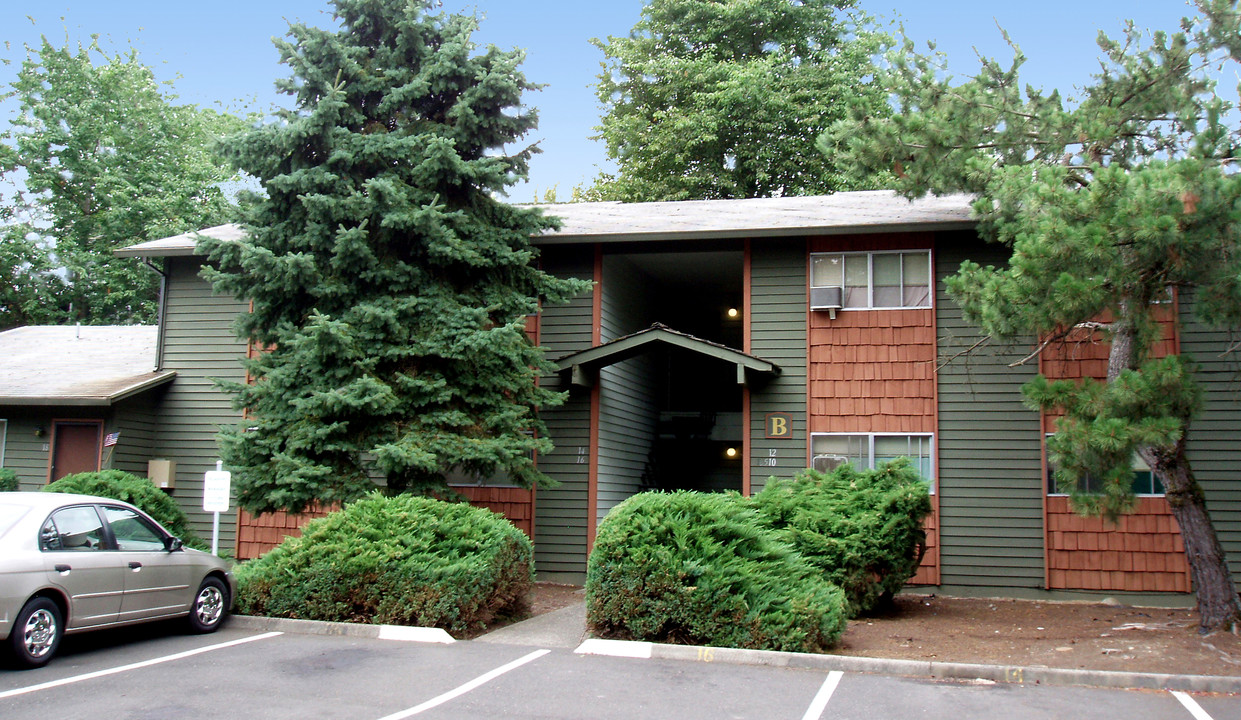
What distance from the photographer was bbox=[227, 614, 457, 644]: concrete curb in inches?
356

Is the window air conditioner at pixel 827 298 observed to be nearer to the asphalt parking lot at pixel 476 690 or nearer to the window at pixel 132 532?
the asphalt parking lot at pixel 476 690

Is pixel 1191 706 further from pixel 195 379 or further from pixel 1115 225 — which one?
pixel 195 379

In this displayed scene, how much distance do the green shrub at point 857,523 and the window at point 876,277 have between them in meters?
3.34

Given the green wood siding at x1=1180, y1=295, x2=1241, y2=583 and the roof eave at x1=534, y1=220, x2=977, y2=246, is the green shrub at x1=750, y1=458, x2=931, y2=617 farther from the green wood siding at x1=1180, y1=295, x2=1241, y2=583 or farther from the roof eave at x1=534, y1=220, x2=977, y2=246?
the green wood siding at x1=1180, y1=295, x2=1241, y2=583

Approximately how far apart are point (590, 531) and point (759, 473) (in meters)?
2.73

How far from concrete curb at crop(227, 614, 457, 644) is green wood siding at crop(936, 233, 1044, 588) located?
778 cm

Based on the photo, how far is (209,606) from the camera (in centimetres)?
928

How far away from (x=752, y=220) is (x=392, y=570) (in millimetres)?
8147

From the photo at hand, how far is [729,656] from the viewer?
8.34 metres

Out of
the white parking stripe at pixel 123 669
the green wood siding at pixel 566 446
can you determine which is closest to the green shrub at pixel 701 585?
the white parking stripe at pixel 123 669

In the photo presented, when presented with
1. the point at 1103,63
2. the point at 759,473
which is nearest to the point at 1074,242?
the point at 1103,63

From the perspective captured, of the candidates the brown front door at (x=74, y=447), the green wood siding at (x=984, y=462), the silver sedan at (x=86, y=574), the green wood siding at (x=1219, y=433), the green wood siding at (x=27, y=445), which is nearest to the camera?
the silver sedan at (x=86, y=574)

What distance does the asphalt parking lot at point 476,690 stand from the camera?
6.49 meters

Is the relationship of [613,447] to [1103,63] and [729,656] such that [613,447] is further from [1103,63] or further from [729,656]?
[1103,63]
